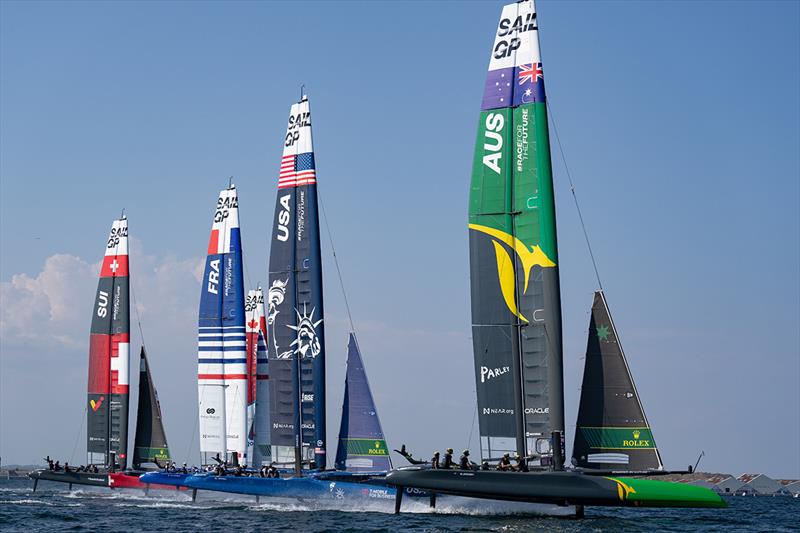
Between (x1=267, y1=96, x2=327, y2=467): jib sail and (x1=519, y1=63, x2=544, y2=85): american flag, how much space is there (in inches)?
488

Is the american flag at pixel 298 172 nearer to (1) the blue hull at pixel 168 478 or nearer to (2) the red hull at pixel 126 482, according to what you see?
(1) the blue hull at pixel 168 478

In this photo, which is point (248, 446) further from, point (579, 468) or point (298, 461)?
point (579, 468)

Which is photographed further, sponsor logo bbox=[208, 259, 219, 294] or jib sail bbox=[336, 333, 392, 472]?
sponsor logo bbox=[208, 259, 219, 294]

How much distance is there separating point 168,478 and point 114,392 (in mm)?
12881

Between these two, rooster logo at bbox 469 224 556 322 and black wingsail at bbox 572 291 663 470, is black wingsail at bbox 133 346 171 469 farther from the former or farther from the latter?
black wingsail at bbox 572 291 663 470

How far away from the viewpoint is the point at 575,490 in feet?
86.6

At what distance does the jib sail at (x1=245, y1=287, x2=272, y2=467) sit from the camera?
142ft

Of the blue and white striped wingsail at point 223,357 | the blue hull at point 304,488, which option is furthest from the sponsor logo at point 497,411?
the blue and white striped wingsail at point 223,357

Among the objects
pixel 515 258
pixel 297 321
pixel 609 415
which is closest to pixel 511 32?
pixel 515 258

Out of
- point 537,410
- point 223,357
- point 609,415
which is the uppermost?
point 223,357

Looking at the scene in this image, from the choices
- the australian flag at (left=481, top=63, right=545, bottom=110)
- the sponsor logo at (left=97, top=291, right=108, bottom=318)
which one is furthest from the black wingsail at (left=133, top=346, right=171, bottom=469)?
the australian flag at (left=481, top=63, right=545, bottom=110)

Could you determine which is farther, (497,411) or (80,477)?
(80,477)

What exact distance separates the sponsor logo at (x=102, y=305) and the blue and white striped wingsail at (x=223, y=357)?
9670mm

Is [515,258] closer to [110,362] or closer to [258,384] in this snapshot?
[258,384]
